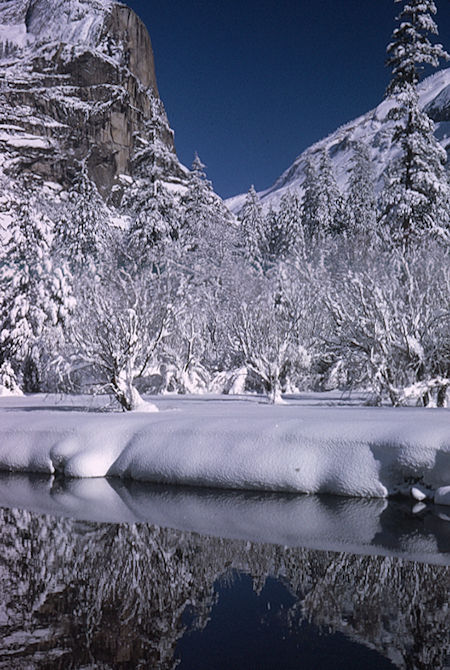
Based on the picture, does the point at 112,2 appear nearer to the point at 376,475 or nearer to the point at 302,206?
the point at 302,206

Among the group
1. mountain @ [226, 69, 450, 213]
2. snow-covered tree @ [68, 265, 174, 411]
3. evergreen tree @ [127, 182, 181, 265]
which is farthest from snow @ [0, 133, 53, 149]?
snow-covered tree @ [68, 265, 174, 411]

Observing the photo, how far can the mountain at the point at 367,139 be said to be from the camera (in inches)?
4934

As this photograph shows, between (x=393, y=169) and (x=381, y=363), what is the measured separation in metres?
14.3

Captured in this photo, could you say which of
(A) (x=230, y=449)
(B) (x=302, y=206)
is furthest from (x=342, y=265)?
(B) (x=302, y=206)

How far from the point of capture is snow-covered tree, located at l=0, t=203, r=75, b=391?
28.0 meters

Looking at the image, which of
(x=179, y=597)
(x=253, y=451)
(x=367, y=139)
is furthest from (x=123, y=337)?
(x=367, y=139)

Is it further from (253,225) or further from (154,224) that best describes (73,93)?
(154,224)

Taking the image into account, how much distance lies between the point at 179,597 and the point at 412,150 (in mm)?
23743

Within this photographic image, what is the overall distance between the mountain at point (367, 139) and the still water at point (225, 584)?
104 metres

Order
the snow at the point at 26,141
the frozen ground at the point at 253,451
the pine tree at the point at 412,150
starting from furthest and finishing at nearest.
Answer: the snow at the point at 26,141
the pine tree at the point at 412,150
the frozen ground at the point at 253,451

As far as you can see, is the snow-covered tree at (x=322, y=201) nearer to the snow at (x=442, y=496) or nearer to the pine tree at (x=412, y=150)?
the pine tree at (x=412, y=150)

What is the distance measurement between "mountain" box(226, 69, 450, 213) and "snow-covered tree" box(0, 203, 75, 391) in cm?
8410

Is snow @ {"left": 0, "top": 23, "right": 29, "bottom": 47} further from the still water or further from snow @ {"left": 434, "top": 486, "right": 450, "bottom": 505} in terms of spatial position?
snow @ {"left": 434, "top": 486, "right": 450, "bottom": 505}

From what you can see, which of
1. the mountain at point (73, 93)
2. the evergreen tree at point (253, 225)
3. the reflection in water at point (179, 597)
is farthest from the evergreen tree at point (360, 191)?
the reflection in water at point (179, 597)
